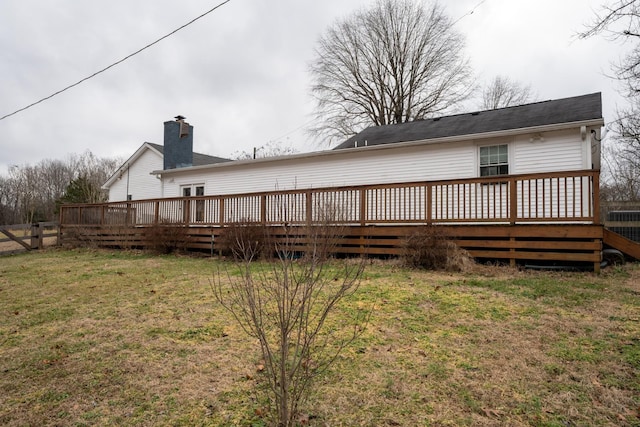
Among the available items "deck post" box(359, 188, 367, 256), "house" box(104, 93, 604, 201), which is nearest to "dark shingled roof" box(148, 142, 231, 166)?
"house" box(104, 93, 604, 201)

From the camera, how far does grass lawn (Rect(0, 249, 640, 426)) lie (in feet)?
7.06

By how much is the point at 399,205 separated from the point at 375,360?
4673 mm

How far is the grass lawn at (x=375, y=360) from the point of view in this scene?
7.06 feet

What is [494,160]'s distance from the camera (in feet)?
30.6

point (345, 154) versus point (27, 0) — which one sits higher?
point (27, 0)

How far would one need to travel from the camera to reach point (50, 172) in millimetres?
38812

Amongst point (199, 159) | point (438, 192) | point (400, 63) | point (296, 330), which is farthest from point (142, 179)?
point (296, 330)

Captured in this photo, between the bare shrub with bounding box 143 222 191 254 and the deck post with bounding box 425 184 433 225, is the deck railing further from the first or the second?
the bare shrub with bounding box 143 222 191 254

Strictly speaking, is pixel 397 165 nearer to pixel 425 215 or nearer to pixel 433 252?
pixel 425 215

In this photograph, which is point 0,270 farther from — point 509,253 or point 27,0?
point 509,253

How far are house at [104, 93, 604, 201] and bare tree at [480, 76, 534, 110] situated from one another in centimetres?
1715

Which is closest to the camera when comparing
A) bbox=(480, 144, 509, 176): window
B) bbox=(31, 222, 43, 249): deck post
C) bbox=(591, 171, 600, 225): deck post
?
bbox=(591, 171, 600, 225): deck post

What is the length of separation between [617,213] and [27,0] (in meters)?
17.0

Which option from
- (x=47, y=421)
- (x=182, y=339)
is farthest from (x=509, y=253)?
(x=47, y=421)
